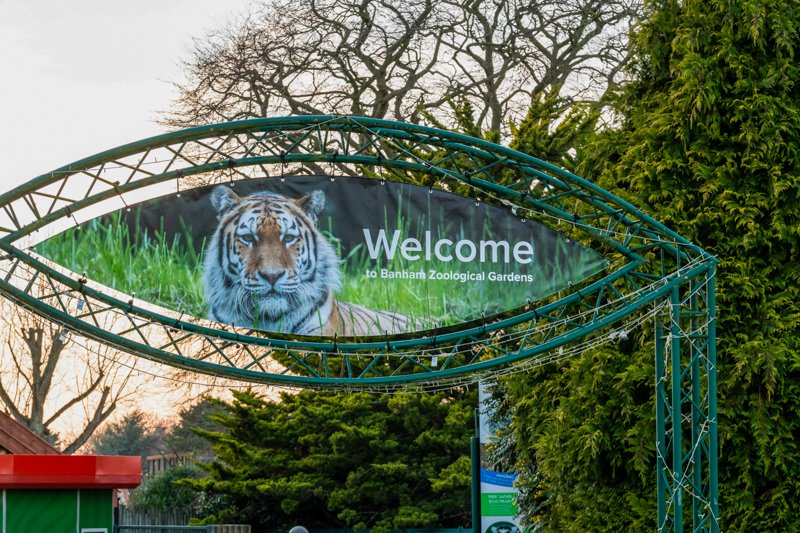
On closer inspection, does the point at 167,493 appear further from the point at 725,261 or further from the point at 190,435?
the point at 725,261

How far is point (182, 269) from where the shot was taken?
13.6 m

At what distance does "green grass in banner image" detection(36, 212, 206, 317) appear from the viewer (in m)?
13.3

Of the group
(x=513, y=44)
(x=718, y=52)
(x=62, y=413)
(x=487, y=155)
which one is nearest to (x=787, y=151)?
(x=718, y=52)

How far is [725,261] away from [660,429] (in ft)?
10.3

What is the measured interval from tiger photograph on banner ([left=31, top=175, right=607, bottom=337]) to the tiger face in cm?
1

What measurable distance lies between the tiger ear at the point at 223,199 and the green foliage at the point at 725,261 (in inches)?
212

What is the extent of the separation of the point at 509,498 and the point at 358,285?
765cm

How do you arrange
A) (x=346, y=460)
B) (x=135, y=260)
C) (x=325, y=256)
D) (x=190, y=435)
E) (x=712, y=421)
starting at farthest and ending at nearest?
1. (x=190, y=435)
2. (x=346, y=460)
3. (x=325, y=256)
4. (x=135, y=260)
5. (x=712, y=421)

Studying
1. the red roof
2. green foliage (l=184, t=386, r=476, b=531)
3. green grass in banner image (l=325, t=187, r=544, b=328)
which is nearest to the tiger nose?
green grass in banner image (l=325, t=187, r=544, b=328)

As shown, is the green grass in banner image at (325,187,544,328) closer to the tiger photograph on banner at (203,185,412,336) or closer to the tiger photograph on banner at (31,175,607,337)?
the tiger photograph on banner at (31,175,607,337)

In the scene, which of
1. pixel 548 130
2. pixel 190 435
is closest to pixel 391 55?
pixel 548 130

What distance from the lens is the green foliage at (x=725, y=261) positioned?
1497cm

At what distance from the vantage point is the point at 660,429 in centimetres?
1350

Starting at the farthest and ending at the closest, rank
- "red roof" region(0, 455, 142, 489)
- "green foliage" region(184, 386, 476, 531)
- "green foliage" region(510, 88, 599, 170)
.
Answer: "green foliage" region(184, 386, 476, 531) → "green foliage" region(510, 88, 599, 170) → "red roof" region(0, 455, 142, 489)
